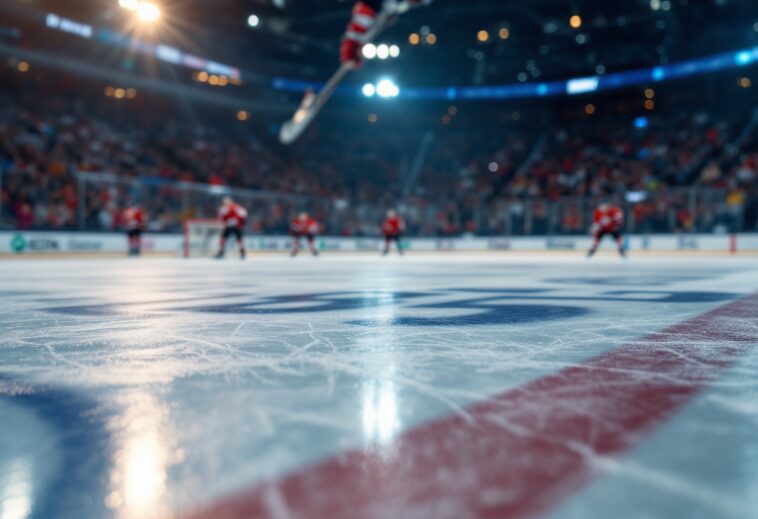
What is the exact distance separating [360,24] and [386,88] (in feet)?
79.5

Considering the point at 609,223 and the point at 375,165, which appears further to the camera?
the point at 375,165

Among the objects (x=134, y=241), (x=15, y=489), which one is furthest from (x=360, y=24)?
(x=134, y=241)

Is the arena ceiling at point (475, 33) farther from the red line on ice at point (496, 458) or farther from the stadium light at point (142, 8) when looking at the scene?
the red line on ice at point (496, 458)

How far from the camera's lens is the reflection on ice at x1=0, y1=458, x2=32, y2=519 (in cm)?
67

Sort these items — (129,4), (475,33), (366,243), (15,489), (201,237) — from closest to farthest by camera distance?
(15,489)
(201,237)
(129,4)
(366,243)
(475,33)

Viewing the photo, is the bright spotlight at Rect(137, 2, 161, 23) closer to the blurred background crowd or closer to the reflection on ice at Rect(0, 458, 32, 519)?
the blurred background crowd

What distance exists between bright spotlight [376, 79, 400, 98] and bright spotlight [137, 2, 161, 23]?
11761 mm

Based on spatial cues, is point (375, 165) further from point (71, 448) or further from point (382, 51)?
point (71, 448)

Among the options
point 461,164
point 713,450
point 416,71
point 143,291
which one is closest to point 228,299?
point 143,291

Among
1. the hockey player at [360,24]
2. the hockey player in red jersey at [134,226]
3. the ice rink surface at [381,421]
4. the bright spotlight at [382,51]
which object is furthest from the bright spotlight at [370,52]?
the ice rink surface at [381,421]

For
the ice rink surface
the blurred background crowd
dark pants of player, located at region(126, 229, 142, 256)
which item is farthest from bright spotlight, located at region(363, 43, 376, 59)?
the ice rink surface

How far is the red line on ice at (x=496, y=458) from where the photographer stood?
639mm

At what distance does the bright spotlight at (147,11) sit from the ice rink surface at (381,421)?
20325mm

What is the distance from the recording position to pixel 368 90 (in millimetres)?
29312
